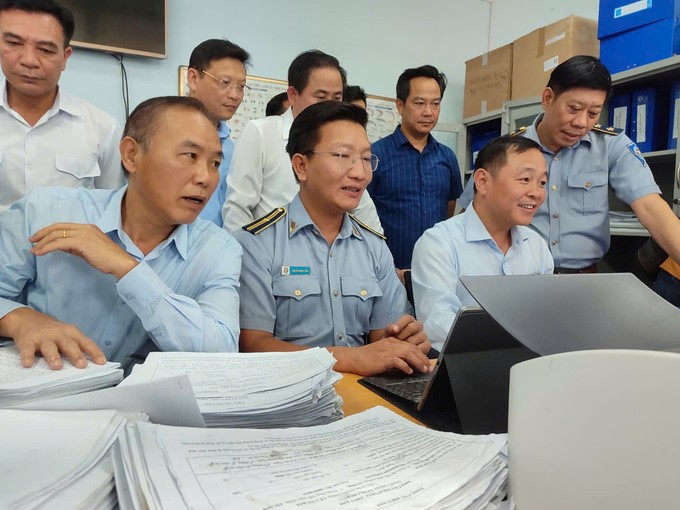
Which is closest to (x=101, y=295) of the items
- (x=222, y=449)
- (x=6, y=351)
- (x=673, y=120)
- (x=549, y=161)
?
(x=6, y=351)

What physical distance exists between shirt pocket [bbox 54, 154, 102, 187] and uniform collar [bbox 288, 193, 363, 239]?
726 mm

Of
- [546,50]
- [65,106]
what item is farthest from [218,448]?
[546,50]

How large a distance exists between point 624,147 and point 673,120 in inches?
25.8

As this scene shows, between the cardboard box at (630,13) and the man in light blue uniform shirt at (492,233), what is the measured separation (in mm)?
1471

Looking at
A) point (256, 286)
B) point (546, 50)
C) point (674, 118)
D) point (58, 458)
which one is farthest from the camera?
point (546, 50)

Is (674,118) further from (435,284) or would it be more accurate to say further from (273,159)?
(273,159)

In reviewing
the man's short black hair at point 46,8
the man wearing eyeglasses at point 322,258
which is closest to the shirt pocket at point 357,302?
the man wearing eyeglasses at point 322,258

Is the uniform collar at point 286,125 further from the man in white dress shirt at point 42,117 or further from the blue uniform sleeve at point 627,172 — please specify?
the blue uniform sleeve at point 627,172

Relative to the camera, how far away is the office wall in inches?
124

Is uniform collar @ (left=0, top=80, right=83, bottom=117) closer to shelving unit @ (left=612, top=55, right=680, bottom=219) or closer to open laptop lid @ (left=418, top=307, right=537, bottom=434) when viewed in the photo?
open laptop lid @ (left=418, top=307, right=537, bottom=434)

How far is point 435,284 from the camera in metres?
1.61

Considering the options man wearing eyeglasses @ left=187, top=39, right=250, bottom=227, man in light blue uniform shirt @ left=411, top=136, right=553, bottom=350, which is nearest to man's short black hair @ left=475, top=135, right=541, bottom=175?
man in light blue uniform shirt @ left=411, top=136, right=553, bottom=350

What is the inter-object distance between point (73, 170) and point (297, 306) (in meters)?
0.94

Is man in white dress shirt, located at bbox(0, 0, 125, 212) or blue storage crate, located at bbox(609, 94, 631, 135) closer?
man in white dress shirt, located at bbox(0, 0, 125, 212)
